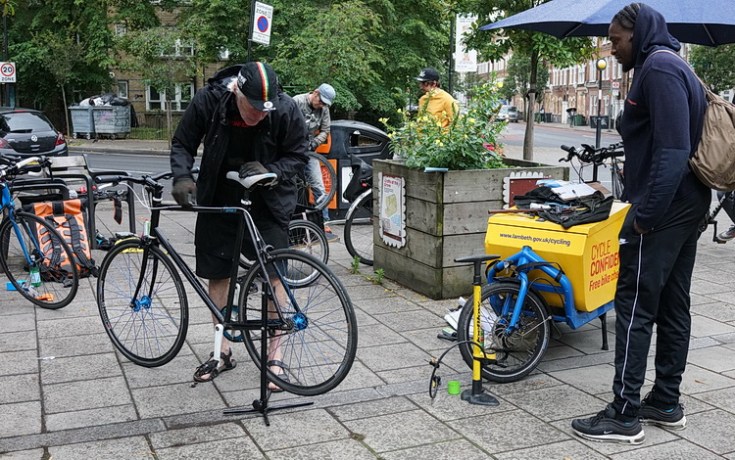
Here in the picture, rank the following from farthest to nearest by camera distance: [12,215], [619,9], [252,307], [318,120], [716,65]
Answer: [716,65] < [318,120] < [619,9] < [12,215] < [252,307]

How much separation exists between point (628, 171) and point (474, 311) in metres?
1.12

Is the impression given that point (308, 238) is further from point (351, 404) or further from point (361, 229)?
point (351, 404)

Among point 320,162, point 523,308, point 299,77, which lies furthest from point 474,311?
point 299,77

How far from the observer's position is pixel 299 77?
17750mm

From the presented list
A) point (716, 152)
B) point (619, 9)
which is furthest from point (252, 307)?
point (619, 9)

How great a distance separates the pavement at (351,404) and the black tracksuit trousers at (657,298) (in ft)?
0.90

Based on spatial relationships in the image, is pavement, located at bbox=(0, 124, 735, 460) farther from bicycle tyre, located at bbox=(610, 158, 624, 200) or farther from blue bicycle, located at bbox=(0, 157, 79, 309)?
bicycle tyre, located at bbox=(610, 158, 624, 200)

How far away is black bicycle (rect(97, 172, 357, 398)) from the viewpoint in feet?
14.4

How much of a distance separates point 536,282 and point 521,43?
10.5 metres

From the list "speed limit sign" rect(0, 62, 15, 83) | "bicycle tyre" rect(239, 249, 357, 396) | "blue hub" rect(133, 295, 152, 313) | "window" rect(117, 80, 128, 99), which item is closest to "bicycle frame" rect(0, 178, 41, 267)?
"blue hub" rect(133, 295, 152, 313)

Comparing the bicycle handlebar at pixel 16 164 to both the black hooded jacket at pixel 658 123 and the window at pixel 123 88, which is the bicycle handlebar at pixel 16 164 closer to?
the black hooded jacket at pixel 658 123

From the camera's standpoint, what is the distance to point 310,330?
14.8ft

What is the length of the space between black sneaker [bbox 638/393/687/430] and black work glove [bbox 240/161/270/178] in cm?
231

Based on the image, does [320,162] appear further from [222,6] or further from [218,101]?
[222,6]
